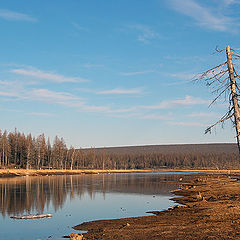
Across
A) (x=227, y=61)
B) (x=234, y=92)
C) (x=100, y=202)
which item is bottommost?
(x=100, y=202)

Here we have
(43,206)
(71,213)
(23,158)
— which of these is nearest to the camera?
(71,213)

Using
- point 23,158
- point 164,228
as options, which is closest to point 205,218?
point 164,228

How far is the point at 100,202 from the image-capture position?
40188 mm

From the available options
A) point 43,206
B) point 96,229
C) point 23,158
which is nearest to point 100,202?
point 43,206

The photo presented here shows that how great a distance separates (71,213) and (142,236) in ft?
51.0

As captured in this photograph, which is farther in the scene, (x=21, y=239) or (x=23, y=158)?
(x=23, y=158)

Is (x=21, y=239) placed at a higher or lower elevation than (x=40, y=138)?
lower

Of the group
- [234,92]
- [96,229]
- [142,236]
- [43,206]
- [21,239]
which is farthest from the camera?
A: [43,206]

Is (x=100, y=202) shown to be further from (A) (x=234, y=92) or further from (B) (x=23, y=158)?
(B) (x=23, y=158)

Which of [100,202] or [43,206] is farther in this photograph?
[100,202]

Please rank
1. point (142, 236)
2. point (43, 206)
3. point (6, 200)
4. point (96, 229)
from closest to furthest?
1. point (142, 236)
2. point (96, 229)
3. point (43, 206)
4. point (6, 200)

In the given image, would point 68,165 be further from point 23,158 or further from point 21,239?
point 21,239

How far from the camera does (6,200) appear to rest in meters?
39.4

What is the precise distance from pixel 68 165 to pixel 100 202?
129662mm
